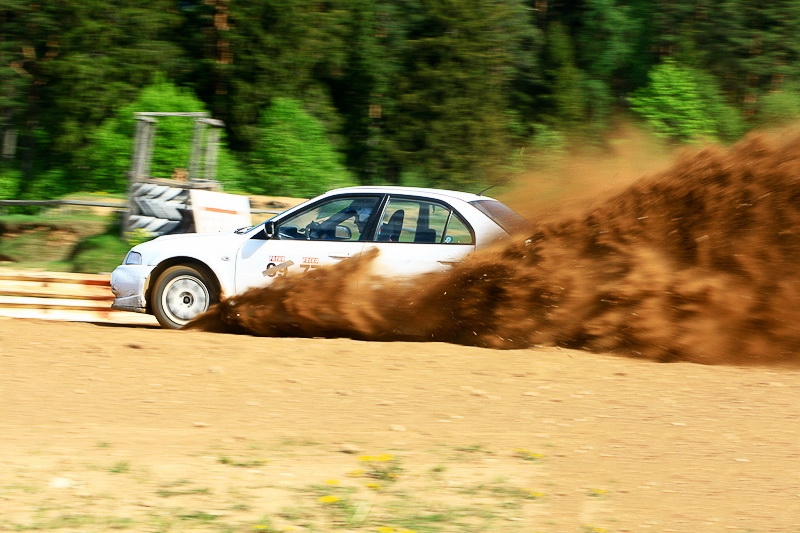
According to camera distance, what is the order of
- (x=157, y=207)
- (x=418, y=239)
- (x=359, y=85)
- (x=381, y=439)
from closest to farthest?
(x=381, y=439)
(x=418, y=239)
(x=157, y=207)
(x=359, y=85)

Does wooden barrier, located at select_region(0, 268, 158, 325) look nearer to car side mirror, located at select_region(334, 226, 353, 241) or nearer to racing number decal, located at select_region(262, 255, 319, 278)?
racing number decal, located at select_region(262, 255, 319, 278)

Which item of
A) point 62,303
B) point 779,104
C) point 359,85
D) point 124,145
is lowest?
point 62,303

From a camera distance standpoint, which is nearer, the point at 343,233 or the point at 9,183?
the point at 343,233

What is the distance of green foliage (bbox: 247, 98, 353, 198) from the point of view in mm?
30078

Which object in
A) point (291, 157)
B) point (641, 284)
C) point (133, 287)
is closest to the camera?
point (641, 284)

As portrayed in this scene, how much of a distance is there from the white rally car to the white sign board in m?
4.13

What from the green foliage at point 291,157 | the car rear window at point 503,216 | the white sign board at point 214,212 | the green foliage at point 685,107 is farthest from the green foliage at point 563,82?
the car rear window at point 503,216

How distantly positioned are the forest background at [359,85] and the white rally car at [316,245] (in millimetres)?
20238

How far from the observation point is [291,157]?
3056 cm

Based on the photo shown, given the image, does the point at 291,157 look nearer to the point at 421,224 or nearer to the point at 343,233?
the point at 343,233

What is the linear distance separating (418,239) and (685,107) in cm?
2817

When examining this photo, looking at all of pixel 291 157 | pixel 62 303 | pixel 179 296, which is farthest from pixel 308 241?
pixel 291 157

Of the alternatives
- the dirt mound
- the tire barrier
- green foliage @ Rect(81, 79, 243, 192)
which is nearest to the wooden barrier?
the dirt mound

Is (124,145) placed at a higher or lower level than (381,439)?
higher
